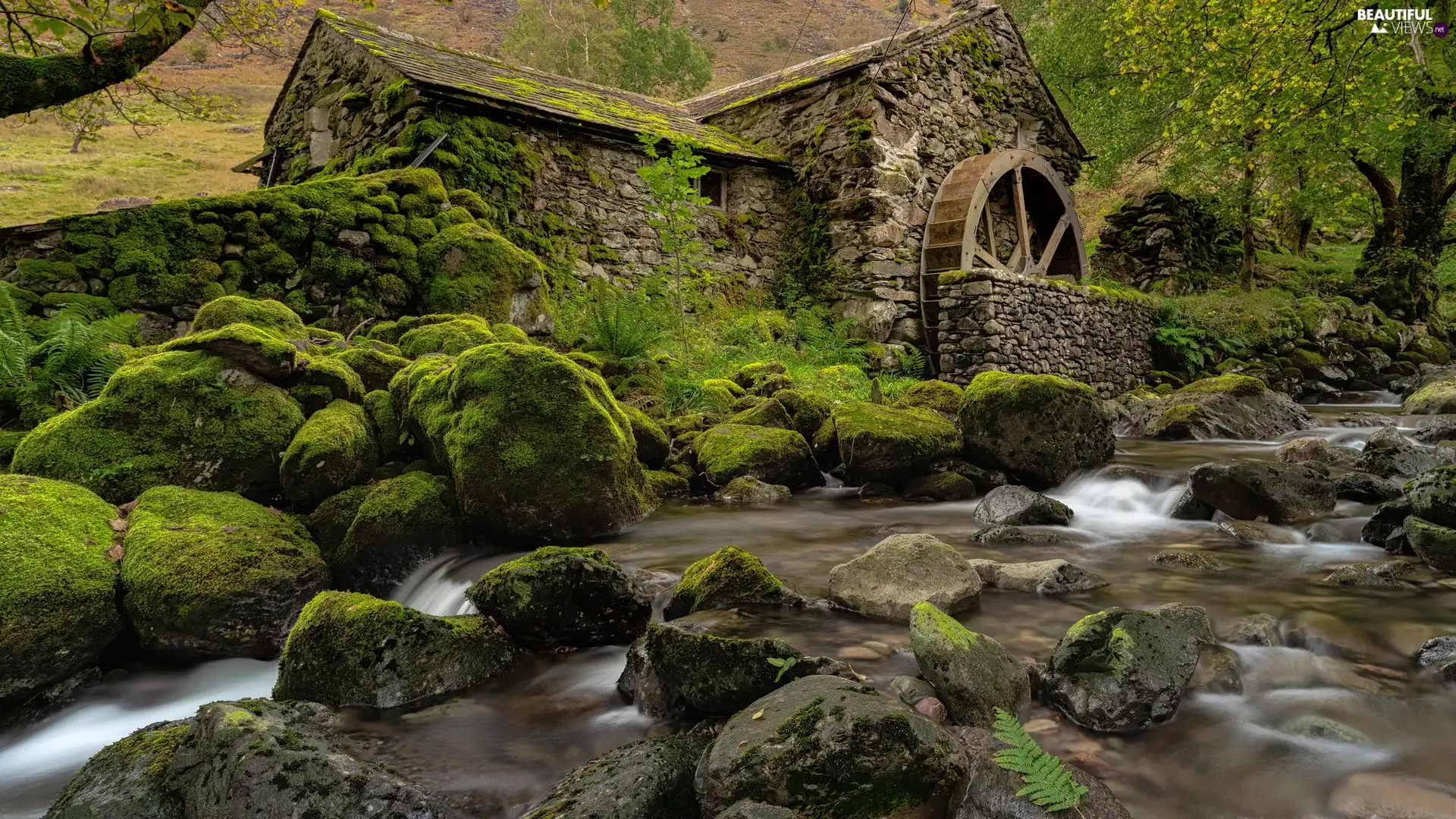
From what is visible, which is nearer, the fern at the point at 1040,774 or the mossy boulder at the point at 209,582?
the fern at the point at 1040,774

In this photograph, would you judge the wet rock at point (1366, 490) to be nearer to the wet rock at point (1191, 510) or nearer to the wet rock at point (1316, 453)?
the wet rock at point (1191, 510)

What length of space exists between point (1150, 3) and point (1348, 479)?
5.98m

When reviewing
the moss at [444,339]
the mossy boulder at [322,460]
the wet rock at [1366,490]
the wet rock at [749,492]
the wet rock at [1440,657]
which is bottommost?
the wet rock at [749,492]

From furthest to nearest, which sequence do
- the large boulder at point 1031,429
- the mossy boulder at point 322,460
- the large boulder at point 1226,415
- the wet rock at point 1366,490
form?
the large boulder at point 1226,415, the large boulder at point 1031,429, the wet rock at point 1366,490, the mossy boulder at point 322,460

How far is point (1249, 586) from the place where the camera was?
134 inches

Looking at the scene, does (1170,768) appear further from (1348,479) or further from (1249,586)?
(1348,479)

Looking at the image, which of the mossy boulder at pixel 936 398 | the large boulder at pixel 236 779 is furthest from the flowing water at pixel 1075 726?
the mossy boulder at pixel 936 398

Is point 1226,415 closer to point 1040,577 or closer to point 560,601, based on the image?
point 1040,577

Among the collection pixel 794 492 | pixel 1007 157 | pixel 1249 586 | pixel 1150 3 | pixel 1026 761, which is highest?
pixel 1150 3

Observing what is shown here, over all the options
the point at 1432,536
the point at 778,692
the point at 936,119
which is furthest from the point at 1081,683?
the point at 936,119

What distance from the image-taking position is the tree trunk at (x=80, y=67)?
206 inches

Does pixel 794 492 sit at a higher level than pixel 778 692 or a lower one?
lower

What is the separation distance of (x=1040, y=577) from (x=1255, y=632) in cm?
90

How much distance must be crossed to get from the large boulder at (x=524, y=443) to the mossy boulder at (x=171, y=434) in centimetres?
93
